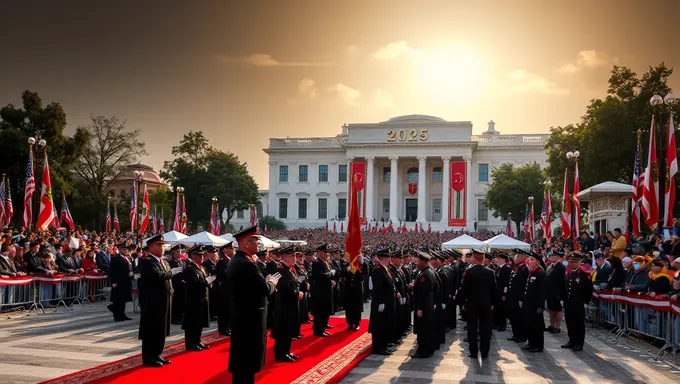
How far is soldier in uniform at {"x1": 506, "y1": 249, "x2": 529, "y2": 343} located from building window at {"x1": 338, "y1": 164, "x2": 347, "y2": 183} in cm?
6987

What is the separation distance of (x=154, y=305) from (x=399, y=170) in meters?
72.9

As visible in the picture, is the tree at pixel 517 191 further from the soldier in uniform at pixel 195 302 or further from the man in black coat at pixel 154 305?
the man in black coat at pixel 154 305

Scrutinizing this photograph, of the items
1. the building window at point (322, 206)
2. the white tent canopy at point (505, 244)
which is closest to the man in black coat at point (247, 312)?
the white tent canopy at point (505, 244)

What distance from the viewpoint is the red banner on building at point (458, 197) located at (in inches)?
2790

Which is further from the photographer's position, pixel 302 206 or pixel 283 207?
pixel 283 207

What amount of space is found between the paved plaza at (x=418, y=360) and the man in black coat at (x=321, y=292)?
1955 mm

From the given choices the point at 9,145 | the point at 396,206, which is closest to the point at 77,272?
the point at 9,145

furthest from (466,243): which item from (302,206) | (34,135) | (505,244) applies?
(302,206)

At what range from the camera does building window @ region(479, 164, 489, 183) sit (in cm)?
7944

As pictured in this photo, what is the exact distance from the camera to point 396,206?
3132 inches

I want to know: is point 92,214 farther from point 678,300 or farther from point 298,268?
point 678,300

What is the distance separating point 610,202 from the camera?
90.2 feet

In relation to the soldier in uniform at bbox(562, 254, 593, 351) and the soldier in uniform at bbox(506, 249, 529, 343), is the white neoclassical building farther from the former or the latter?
the soldier in uniform at bbox(562, 254, 593, 351)

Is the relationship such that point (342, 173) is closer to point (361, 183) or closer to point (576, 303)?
point (361, 183)
